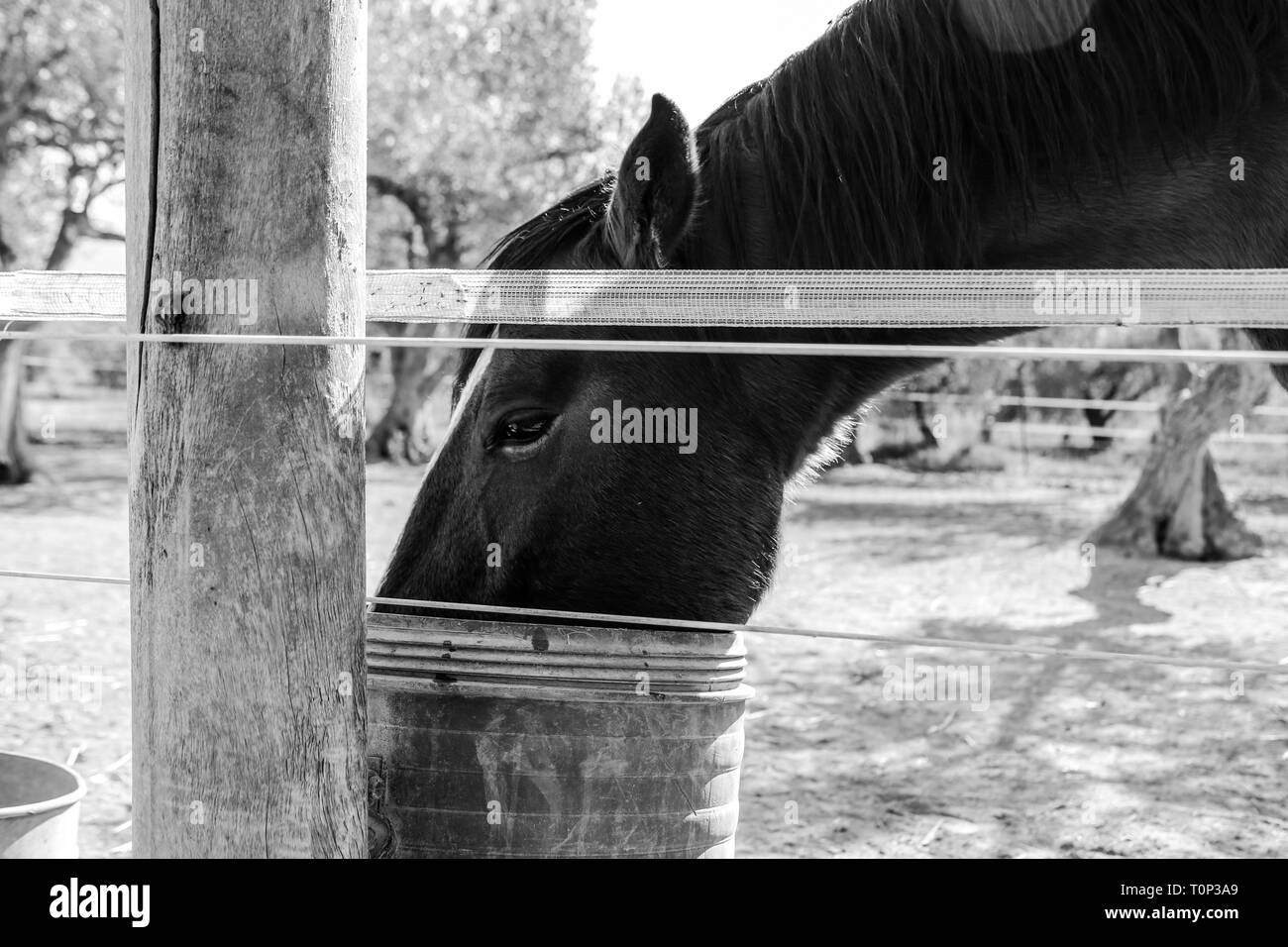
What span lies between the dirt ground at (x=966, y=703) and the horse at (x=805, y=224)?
105 centimetres

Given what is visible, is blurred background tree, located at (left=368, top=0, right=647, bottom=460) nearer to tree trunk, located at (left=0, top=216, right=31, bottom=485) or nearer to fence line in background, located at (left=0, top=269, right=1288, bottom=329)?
tree trunk, located at (left=0, top=216, right=31, bottom=485)

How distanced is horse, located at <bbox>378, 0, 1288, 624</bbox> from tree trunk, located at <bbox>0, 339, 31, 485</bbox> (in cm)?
1349

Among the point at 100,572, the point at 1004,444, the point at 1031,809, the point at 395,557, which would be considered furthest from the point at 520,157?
the point at 395,557

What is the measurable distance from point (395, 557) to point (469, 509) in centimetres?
17

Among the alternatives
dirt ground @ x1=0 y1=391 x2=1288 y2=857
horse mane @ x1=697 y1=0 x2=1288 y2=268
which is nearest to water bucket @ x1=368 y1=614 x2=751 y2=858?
horse mane @ x1=697 y1=0 x2=1288 y2=268

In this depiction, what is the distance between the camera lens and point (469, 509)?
201 cm

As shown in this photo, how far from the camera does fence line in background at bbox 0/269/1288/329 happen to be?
159 centimetres

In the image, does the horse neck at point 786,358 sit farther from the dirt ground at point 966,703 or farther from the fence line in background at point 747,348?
the dirt ground at point 966,703

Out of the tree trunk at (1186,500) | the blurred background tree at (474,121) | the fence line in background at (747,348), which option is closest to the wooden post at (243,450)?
the fence line in background at (747,348)

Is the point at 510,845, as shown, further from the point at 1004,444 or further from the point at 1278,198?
the point at 1004,444

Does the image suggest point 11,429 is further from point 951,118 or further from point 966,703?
point 951,118

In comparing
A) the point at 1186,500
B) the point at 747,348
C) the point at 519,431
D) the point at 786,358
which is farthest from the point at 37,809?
the point at 1186,500

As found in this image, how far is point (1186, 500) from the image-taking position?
356 inches

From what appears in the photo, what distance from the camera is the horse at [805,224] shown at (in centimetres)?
186
